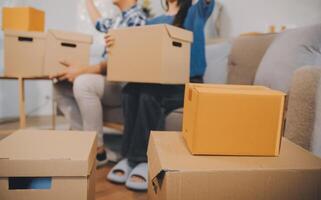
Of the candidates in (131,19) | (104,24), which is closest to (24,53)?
(104,24)

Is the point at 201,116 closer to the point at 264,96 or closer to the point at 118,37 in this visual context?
the point at 264,96

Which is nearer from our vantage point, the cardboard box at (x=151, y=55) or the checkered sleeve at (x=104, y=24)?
the cardboard box at (x=151, y=55)

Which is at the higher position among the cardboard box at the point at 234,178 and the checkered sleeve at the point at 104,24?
the checkered sleeve at the point at 104,24

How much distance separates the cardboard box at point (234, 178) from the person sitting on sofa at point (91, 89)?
78cm

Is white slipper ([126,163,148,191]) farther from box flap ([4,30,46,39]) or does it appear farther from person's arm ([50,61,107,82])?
box flap ([4,30,46,39])

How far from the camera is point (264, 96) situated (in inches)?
24.0

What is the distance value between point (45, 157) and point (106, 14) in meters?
2.19

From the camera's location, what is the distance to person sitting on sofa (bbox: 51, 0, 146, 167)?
131cm

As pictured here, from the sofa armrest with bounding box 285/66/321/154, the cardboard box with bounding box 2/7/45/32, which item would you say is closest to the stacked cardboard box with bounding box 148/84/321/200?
the sofa armrest with bounding box 285/66/321/154

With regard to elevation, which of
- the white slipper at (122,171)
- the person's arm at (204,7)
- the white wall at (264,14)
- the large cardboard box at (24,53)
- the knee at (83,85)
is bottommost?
the white slipper at (122,171)

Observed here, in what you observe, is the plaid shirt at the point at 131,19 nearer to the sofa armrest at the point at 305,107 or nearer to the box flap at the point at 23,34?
the box flap at the point at 23,34

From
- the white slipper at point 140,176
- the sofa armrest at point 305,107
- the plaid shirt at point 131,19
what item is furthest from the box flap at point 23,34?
the sofa armrest at point 305,107

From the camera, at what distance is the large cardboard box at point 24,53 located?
1.47 metres

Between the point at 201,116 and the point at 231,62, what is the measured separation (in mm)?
891
